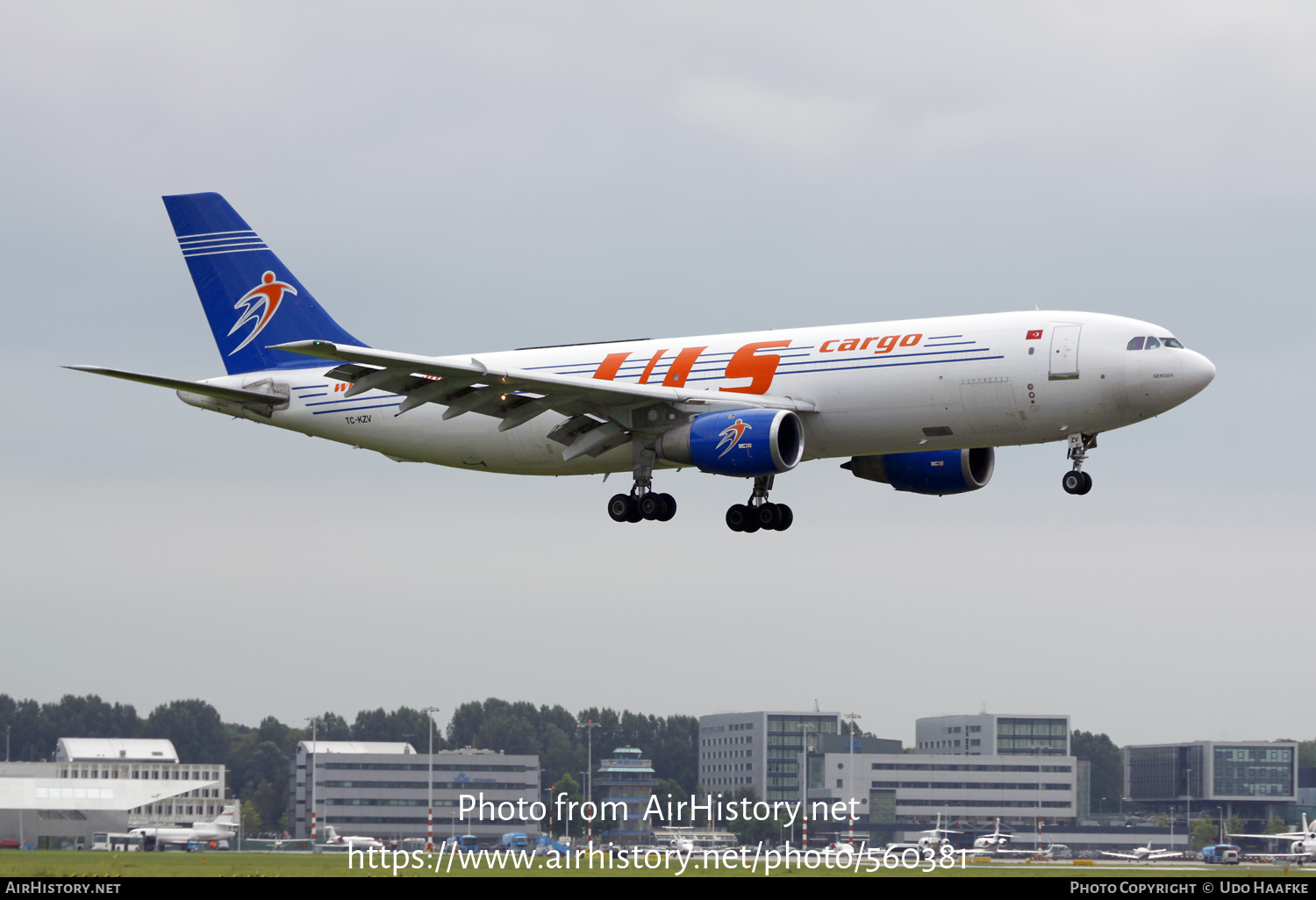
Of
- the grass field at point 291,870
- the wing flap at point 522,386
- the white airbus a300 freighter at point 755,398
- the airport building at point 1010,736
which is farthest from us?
the airport building at point 1010,736

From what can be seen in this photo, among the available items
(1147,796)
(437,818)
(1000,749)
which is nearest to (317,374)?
(437,818)

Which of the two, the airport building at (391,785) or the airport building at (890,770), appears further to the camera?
the airport building at (890,770)

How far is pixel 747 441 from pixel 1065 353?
949 centimetres

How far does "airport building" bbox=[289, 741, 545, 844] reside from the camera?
112 m

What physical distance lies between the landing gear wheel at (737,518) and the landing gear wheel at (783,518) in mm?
1088

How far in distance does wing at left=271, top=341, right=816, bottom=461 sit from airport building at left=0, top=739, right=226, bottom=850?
81.6 ft

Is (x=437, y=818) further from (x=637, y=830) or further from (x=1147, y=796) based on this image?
(x=1147, y=796)

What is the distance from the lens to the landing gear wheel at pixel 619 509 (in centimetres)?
5484

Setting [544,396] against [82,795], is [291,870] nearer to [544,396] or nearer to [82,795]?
[544,396]

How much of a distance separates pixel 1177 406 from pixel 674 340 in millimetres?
15992

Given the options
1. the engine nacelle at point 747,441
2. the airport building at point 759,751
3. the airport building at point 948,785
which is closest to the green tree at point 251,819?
the airport building at point 759,751

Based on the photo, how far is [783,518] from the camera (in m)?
55.5

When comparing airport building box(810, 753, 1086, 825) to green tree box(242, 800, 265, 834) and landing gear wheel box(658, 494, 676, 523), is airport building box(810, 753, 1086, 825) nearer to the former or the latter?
green tree box(242, 800, 265, 834)

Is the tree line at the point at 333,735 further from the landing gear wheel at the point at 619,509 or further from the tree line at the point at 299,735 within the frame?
the landing gear wheel at the point at 619,509
